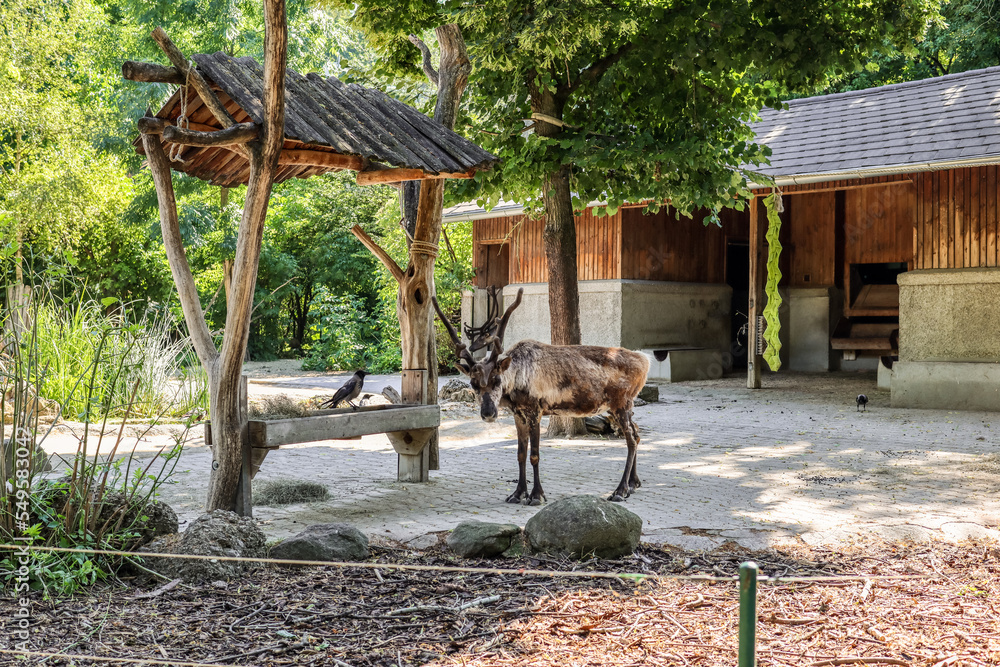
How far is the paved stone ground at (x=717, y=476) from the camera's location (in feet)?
20.8

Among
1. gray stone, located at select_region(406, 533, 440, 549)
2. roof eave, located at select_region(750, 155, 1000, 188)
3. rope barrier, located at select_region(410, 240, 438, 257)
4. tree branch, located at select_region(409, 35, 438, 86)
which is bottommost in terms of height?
gray stone, located at select_region(406, 533, 440, 549)

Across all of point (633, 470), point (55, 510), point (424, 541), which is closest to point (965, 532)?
point (633, 470)

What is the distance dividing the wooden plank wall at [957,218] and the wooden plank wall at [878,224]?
184 inches

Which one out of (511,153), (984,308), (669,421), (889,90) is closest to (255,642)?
(511,153)

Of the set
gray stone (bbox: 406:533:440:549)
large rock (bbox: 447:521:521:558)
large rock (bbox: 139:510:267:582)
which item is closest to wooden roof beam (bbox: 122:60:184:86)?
large rock (bbox: 139:510:267:582)

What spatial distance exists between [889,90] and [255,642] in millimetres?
16526

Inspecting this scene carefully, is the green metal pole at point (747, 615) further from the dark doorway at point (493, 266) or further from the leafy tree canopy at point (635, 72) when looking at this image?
the dark doorway at point (493, 266)

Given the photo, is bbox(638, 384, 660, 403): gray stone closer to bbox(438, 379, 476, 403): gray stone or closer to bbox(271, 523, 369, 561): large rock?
bbox(438, 379, 476, 403): gray stone

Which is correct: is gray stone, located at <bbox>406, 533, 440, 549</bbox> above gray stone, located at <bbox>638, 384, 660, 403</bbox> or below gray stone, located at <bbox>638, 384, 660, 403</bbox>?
below

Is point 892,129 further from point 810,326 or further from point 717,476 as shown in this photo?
point 717,476

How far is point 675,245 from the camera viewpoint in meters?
19.8

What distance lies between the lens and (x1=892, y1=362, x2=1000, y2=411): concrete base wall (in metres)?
13.3

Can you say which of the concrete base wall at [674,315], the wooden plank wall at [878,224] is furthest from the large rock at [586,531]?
the wooden plank wall at [878,224]

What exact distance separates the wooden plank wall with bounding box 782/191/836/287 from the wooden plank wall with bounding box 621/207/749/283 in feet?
4.96
